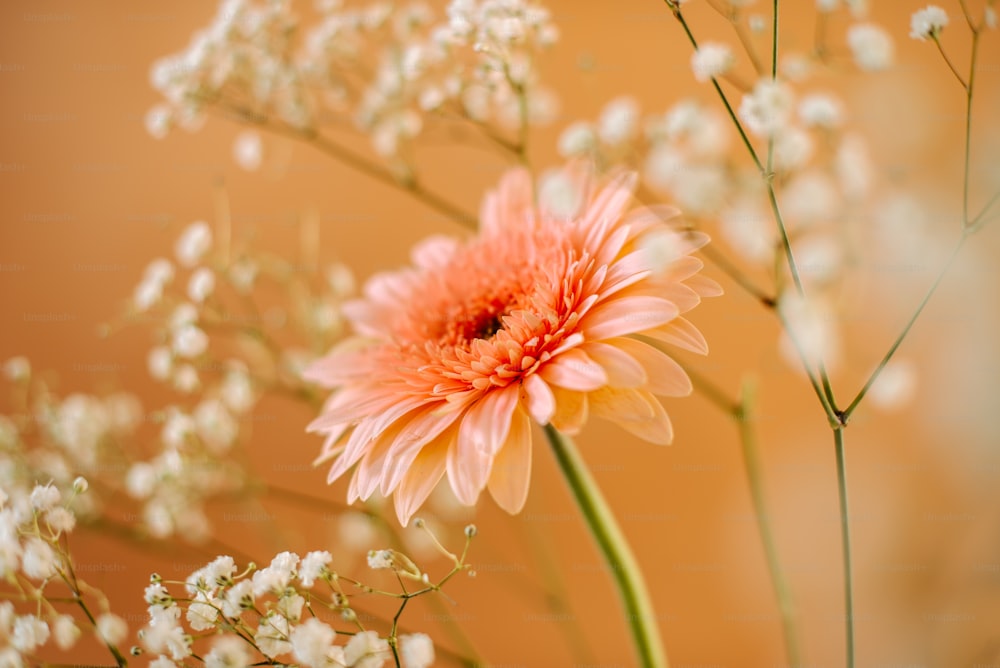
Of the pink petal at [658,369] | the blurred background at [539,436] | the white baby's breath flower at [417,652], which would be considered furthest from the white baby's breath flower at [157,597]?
the blurred background at [539,436]

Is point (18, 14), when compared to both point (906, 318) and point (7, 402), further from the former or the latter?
point (906, 318)

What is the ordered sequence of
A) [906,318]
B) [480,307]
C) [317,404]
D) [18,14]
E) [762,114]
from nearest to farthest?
[762,114] < [480,307] < [317,404] < [906,318] < [18,14]

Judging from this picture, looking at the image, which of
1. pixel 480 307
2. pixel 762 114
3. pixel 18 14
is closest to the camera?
pixel 762 114

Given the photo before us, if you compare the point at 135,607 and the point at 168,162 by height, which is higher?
the point at 168,162

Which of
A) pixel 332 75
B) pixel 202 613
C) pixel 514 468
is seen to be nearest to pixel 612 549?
pixel 514 468

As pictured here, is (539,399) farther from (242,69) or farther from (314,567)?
(242,69)

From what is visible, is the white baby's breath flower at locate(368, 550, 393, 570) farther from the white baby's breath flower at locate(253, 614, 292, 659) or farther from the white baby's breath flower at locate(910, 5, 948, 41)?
the white baby's breath flower at locate(910, 5, 948, 41)

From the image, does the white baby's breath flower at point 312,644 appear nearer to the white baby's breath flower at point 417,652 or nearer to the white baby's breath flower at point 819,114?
the white baby's breath flower at point 417,652

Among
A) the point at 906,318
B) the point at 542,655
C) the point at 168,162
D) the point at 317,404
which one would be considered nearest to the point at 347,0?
the point at 168,162
